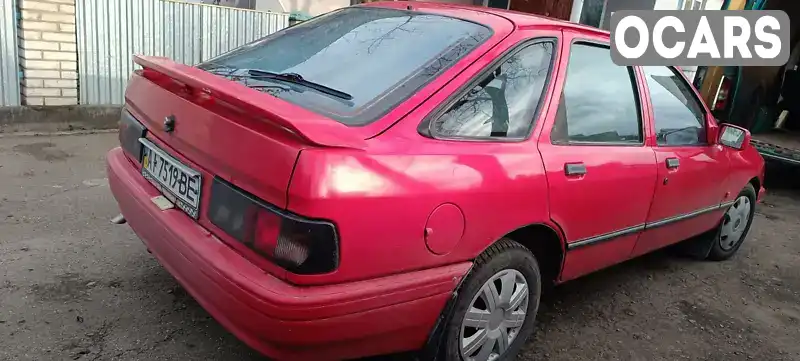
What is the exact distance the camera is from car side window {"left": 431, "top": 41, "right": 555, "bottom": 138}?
221 centimetres

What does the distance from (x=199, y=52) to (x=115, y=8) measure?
103 centimetres

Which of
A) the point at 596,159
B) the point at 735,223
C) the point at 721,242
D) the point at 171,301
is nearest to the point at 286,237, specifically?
the point at 171,301

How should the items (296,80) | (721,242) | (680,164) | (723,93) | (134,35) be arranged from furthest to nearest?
(723,93) → (134,35) → (721,242) → (680,164) → (296,80)

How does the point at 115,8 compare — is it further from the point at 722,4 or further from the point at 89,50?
the point at 722,4

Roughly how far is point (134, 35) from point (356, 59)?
4.75m

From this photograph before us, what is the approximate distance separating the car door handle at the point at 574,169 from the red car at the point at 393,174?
0.01 meters

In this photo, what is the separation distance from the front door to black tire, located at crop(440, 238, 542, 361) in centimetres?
105

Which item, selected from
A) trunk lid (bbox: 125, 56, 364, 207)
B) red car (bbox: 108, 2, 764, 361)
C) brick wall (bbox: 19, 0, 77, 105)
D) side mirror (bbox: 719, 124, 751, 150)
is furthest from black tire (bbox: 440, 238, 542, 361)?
brick wall (bbox: 19, 0, 77, 105)

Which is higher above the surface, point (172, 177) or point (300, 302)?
point (172, 177)

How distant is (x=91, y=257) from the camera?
327 cm

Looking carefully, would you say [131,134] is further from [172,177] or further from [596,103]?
[596,103]

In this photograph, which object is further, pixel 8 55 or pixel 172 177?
pixel 8 55

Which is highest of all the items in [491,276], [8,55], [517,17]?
[517,17]

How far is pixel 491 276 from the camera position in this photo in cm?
232
